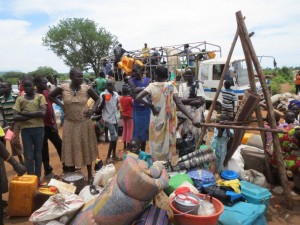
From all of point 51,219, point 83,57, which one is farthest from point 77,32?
point 51,219

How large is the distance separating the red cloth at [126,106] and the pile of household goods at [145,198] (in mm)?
2453

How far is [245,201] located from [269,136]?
6.34 feet

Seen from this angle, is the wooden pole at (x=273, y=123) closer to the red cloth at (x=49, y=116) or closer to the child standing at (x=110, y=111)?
the child standing at (x=110, y=111)

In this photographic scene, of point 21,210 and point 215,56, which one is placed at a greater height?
point 215,56

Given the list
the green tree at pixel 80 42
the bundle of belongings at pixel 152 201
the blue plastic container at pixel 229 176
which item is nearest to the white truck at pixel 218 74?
the blue plastic container at pixel 229 176

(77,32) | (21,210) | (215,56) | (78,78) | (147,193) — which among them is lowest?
(21,210)

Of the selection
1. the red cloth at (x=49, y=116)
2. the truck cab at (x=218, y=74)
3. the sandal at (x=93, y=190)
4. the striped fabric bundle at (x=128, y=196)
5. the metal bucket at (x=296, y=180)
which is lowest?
the metal bucket at (x=296, y=180)

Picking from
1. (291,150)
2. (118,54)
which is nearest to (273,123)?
(291,150)

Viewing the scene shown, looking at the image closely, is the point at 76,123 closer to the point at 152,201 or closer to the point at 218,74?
the point at 152,201

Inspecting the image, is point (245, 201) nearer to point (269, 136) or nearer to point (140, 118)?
point (269, 136)

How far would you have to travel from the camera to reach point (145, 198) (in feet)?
7.52

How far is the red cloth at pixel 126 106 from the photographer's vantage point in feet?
19.9

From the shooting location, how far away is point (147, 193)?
7.40 ft

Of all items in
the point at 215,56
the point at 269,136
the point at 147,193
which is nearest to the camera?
the point at 147,193
